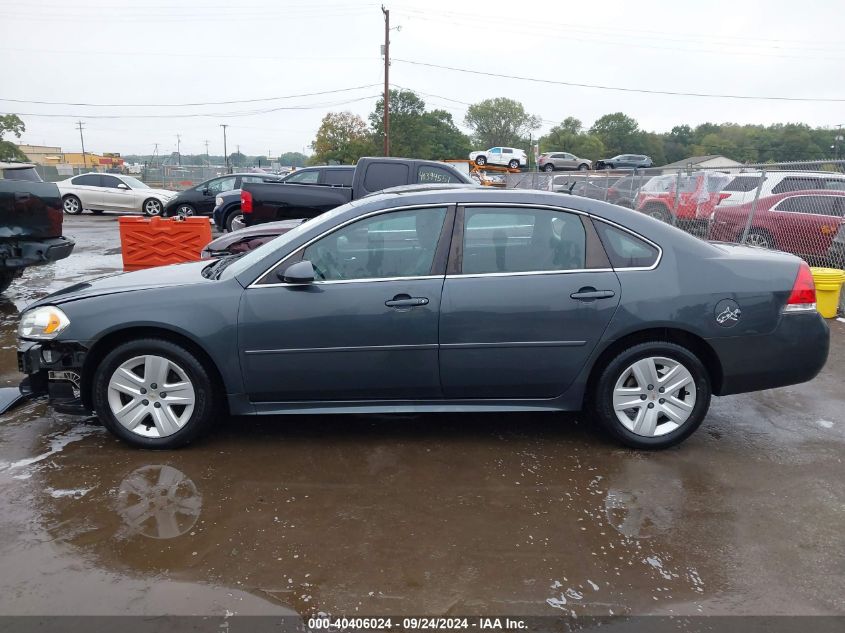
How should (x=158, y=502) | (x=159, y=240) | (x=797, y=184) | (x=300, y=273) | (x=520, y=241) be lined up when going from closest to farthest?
(x=158, y=502) < (x=300, y=273) < (x=520, y=241) < (x=797, y=184) < (x=159, y=240)

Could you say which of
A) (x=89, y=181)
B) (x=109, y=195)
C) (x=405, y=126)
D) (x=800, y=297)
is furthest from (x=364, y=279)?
(x=405, y=126)

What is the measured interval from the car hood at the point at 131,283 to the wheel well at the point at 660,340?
2536mm

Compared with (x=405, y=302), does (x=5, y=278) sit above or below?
below

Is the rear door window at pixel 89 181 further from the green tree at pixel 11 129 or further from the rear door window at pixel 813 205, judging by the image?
the green tree at pixel 11 129

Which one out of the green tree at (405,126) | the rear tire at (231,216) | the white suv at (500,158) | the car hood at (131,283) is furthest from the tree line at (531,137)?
the car hood at (131,283)

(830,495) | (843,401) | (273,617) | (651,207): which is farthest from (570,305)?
(651,207)

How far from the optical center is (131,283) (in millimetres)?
4312

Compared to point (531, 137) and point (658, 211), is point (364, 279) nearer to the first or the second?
point (658, 211)

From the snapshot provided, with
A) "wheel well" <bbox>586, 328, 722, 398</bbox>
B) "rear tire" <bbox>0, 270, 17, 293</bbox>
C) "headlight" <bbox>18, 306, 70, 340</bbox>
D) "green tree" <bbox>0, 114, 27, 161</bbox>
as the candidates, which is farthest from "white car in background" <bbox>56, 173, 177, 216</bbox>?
"green tree" <bbox>0, 114, 27, 161</bbox>

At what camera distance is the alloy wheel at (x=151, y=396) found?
13.2ft

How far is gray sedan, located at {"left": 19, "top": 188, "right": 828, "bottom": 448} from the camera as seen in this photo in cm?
398

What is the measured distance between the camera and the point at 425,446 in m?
4.24

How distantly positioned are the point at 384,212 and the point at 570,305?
1.29m

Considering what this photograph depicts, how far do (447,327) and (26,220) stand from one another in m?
6.30
